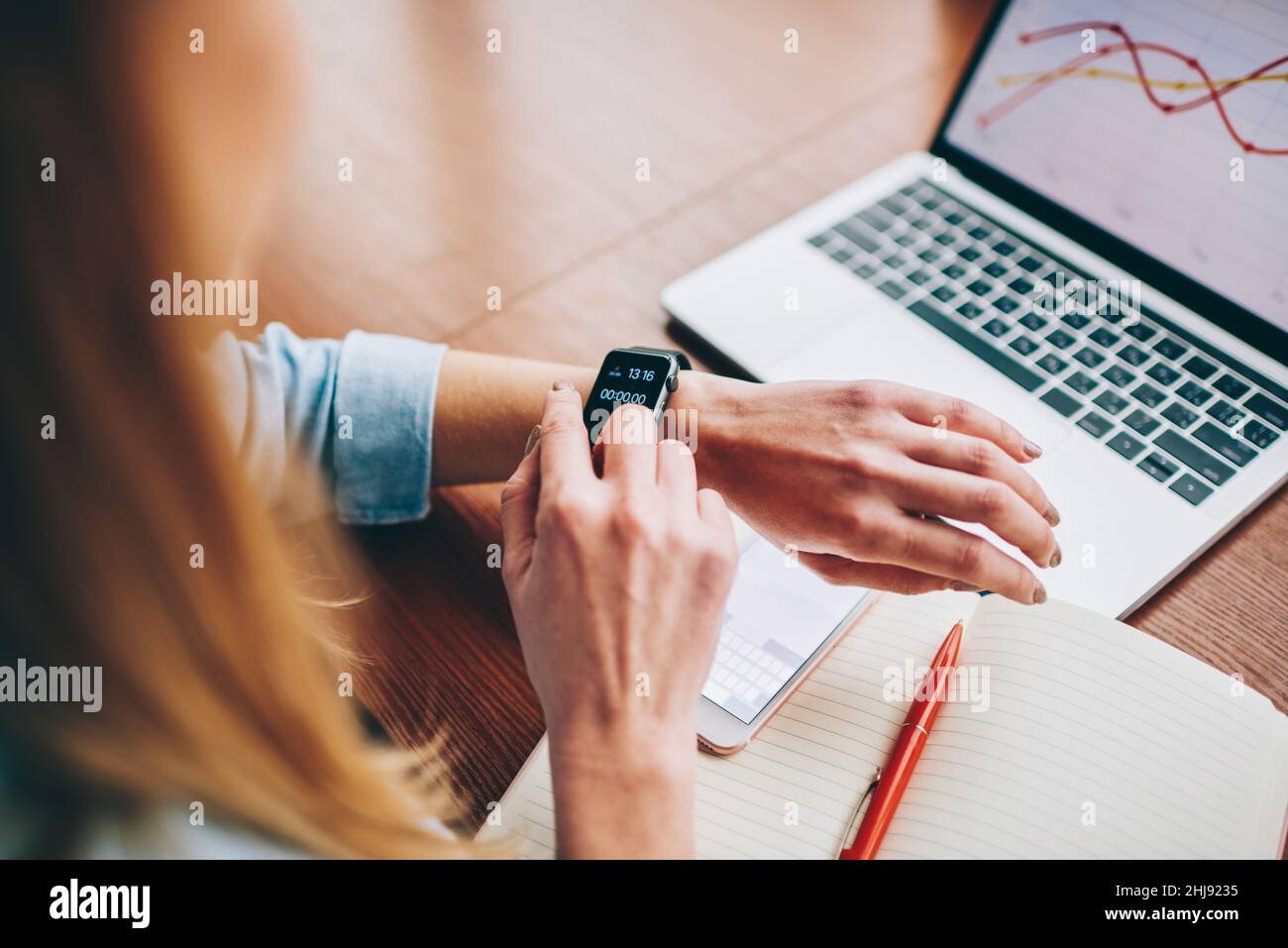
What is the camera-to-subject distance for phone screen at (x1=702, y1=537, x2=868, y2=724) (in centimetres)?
54

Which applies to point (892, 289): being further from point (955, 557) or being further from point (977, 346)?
point (955, 557)

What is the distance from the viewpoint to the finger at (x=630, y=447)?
0.48 metres

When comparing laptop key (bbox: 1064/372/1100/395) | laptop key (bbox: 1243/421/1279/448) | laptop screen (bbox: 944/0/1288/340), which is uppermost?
laptop screen (bbox: 944/0/1288/340)

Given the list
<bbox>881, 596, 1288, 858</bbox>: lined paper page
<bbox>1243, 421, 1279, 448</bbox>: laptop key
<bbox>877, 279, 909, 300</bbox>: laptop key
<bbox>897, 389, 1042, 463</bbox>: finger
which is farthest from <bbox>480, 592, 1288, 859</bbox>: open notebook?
<bbox>877, 279, 909, 300</bbox>: laptop key

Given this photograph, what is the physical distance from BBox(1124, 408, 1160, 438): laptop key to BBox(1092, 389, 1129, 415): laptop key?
1 centimetres

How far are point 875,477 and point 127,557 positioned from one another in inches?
17.1

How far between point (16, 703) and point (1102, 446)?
728 mm

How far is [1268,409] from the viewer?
0.64 meters

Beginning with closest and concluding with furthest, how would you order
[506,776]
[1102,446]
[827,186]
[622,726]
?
[622,726] → [506,776] → [1102,446] → [827,186]

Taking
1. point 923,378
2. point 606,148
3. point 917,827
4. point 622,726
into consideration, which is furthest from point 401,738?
point 606,148

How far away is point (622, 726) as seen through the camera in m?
0.44

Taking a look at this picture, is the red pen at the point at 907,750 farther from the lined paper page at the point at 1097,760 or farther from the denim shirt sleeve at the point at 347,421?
the denim shirt sleeve at the point at 347,421

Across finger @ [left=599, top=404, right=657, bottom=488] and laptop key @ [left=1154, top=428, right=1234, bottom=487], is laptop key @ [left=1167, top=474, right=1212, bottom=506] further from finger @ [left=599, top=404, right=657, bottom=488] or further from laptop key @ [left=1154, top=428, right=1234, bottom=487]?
finger @ [left=599, top=404, right=657, bottom=488]

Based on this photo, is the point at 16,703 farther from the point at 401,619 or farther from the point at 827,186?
the point at 827,186
